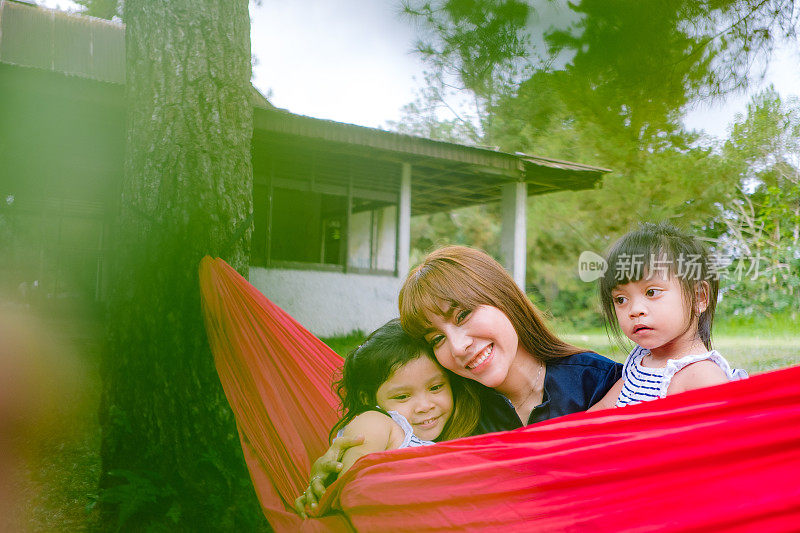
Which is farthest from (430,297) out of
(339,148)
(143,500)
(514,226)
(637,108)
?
(514,226)

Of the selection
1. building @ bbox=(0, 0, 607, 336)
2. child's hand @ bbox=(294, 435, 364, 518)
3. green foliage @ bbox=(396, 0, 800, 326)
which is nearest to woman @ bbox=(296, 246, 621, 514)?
child's hand @ bbox=(294, 435, 364, 518)

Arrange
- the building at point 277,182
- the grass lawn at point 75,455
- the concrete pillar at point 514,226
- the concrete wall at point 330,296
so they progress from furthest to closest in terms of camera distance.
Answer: the concrete pillar at point 514,226
the concrete wall at point 330,296
the building at point 277,182
the grass lawn at point 75,455

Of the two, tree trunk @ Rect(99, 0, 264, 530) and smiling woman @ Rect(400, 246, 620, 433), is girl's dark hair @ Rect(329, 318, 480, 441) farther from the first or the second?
tree trunk @ Rect(99, 0, 264, 530)

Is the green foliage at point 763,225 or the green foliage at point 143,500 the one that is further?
the green foliage at point 763,225

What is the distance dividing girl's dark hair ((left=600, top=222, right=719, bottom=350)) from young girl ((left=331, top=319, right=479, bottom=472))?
37cm

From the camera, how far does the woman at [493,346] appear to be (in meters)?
1.13

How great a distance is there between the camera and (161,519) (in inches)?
72.6

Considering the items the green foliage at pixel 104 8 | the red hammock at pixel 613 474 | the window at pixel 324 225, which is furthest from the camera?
the green foliage at pixel 104 8

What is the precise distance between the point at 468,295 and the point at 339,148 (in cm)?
504

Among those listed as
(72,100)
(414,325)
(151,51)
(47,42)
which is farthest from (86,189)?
(414,325)

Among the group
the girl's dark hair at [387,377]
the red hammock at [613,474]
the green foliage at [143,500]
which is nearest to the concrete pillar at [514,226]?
the green foliage at [143,500]

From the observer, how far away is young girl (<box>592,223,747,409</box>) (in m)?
0.97

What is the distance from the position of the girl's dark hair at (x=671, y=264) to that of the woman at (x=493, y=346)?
0.18 meters

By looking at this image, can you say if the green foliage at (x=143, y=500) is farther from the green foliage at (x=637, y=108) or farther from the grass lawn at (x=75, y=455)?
the green foliage at (x=637, y=108)
